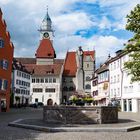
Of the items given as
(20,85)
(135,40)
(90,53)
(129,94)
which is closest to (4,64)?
(129,94)

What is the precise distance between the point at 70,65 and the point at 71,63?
1.08 meters

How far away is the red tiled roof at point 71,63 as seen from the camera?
445ft

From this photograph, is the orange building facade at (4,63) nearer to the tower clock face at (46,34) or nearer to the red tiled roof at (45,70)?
the red tiled roof at (45,70)

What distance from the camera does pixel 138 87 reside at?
205 ft

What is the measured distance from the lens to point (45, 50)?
139750mm

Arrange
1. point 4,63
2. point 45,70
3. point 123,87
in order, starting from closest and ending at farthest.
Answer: point 4,63, point 123,87, point 45,70

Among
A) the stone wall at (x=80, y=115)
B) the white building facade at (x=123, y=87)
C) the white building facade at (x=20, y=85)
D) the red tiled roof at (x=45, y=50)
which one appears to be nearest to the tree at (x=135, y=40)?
the stone wall at (x=80, y=115)

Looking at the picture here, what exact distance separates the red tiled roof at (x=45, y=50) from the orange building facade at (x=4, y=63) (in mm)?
82451

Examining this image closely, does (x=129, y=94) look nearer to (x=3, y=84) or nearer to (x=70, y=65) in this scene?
(x=3, y=84)

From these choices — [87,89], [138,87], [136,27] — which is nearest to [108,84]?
[138,87]

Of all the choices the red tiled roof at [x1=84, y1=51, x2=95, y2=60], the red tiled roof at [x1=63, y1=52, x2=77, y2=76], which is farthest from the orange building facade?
the red tiled roof at [x1=84, y1=51, x2=95, y2=60]

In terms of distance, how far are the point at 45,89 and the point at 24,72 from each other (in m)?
21.7

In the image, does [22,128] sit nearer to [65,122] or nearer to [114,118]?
[65,122]

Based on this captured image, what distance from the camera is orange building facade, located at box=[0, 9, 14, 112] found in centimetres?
5219
